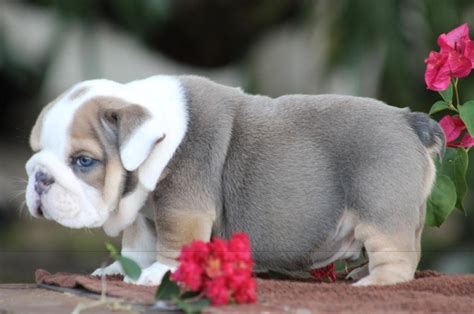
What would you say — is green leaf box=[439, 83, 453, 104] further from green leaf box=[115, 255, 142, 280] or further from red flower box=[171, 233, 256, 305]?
green leaf box=[115, 255, 142, 280]

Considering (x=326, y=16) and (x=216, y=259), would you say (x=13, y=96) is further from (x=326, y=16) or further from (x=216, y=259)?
(x=216, y=259)

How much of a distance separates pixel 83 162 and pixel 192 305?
A: 0.59 metres

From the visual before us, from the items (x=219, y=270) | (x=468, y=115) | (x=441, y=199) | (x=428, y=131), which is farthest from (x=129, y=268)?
(x=468, y=115)

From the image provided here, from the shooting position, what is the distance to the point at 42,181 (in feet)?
8.29

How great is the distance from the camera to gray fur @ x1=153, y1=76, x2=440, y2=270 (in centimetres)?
259

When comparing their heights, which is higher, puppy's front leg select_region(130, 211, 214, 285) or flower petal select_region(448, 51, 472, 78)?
flower petal select_region(448, 51, 472, 78)

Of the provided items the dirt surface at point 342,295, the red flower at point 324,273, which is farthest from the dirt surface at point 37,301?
the red flower at point 324,273

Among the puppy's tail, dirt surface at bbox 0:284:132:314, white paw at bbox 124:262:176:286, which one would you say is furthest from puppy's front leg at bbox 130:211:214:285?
the puppy's tail

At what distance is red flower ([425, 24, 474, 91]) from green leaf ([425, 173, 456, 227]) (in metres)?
0.27

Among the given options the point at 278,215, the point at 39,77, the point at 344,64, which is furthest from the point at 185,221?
the point at 39,77

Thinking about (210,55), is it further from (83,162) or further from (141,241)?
(83,162)

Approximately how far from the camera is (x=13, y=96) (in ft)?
25.8

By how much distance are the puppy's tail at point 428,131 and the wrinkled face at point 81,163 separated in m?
0.73

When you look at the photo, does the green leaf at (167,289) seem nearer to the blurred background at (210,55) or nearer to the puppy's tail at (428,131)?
the puppy's tail at (428,131)
